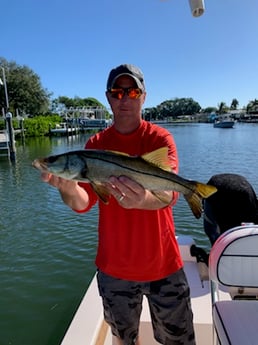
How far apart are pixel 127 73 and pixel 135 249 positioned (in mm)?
1314

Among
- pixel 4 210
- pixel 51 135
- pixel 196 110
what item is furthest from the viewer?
pixel 196 110

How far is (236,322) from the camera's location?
7.45 ft

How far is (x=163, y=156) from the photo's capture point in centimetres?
213

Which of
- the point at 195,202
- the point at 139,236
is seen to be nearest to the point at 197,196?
the point at 195,202

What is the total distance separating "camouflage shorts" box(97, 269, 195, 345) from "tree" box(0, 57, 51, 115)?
5312 cm

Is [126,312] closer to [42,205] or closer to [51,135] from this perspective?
[42,205]

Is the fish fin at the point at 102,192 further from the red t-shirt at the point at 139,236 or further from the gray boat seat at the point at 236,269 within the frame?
the gray boat seat at the point at 236,269

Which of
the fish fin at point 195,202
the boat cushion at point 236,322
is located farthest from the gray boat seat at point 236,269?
the fish fin at point 195,202

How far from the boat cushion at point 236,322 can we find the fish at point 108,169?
1.01 metres

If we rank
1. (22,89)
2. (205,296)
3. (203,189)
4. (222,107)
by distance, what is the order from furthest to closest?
(222,107) < (22,89) < (205,296) < (203,189)

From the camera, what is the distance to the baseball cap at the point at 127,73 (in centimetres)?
242

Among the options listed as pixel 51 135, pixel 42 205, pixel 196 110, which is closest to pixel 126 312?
pixel 42 205

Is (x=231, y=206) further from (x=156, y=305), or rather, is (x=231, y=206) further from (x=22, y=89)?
(x=22, y=89)

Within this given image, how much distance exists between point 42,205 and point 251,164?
47.8ft
